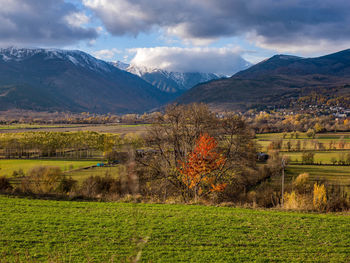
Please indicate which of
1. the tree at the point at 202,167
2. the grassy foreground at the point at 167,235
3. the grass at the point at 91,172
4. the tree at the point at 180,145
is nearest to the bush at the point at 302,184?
the tree at the point at 180,145

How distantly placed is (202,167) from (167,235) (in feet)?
50.4

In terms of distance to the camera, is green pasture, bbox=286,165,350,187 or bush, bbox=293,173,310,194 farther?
green pasture, bbox=286,165,350,187

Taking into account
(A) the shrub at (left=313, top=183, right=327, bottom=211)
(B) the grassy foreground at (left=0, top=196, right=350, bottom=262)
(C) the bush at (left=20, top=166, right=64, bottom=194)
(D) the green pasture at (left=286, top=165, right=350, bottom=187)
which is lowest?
(D) the green pasture at (left=286, top=165, right=350, bottom=187)

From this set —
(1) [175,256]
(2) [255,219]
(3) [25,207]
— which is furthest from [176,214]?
(3) [25,207]

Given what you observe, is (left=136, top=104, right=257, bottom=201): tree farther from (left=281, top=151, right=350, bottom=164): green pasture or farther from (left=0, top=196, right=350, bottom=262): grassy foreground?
(left=281, top=151, right=350, bottom=164): green pasture

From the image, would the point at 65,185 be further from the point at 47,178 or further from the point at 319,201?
the point at 319,201

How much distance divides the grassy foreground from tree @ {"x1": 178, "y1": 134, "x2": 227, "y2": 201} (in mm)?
10224

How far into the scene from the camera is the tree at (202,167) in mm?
26911

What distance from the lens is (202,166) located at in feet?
88.9

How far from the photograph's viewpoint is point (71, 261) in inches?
384

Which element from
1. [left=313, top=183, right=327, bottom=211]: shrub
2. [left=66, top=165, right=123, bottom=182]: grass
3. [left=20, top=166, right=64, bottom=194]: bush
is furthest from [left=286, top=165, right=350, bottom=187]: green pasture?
[left=20, top=166, right=64, bottom=194]: bush

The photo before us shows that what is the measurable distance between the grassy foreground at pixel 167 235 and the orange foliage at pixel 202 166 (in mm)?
10211

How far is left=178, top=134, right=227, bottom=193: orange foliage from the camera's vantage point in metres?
26.9

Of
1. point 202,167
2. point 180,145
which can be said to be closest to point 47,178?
point 180,145
